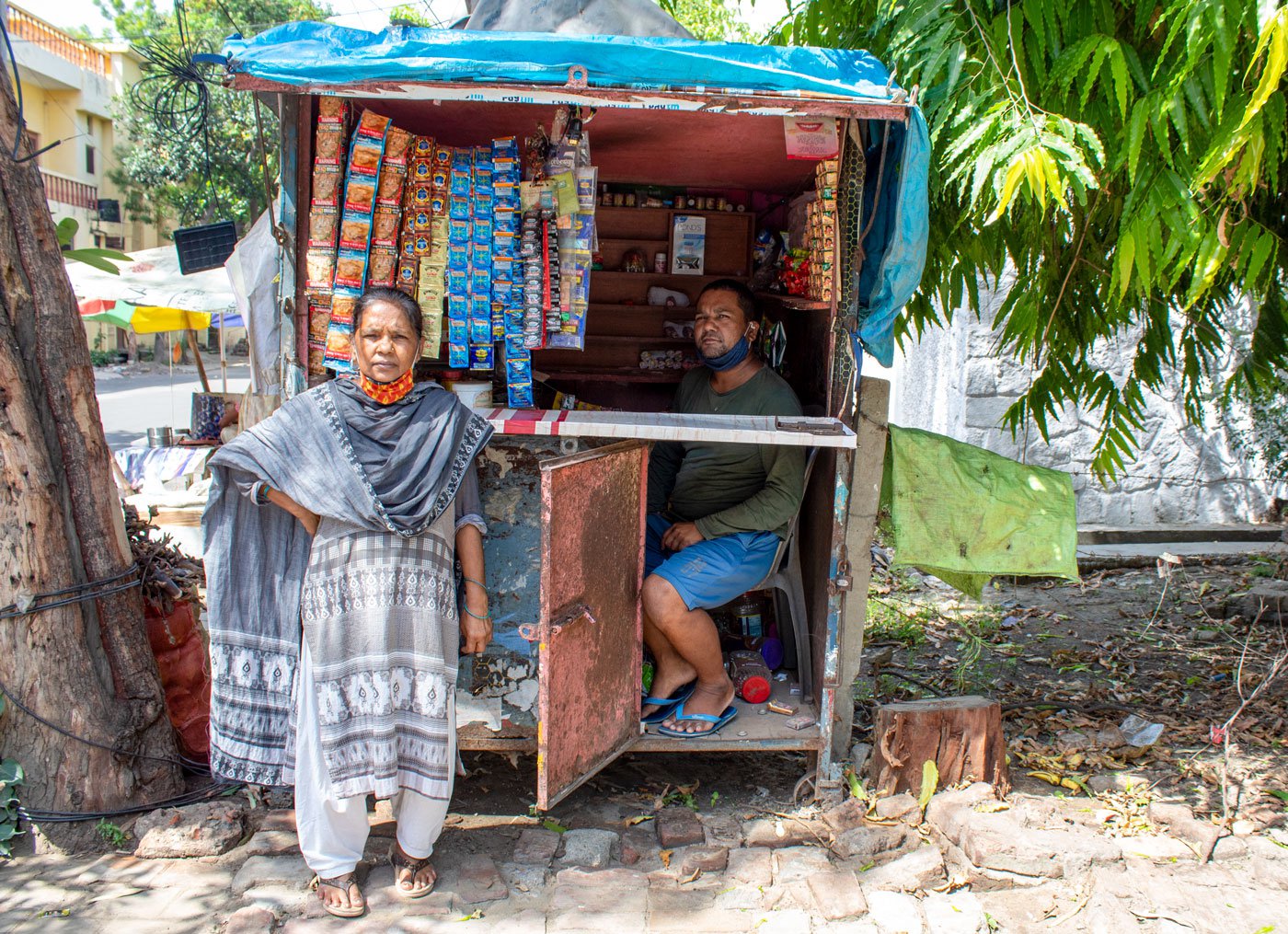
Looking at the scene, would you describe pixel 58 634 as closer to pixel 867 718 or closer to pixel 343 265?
pixel 343 265

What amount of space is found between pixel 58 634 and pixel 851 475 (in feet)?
8.55

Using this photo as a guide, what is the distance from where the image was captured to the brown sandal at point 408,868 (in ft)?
9.64

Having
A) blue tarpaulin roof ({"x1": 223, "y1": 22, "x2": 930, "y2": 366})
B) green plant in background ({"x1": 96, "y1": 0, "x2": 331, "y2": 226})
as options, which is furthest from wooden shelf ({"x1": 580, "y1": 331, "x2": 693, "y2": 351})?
green plant in background ({"x1": 96, "y1": 0, "x2": 331, "y2": 226})

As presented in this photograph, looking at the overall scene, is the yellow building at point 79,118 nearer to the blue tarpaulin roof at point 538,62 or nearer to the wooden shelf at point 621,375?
the wooden shelf at point 621,375

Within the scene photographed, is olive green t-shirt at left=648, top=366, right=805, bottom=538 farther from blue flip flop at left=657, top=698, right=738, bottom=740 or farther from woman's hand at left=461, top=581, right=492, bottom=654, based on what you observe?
woman's hand at left=461, top=581, right=492, bottom=654

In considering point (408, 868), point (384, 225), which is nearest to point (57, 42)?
point (384, 225)

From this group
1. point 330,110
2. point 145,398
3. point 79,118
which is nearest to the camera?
point 330,110

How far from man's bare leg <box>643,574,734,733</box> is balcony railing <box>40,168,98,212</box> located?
2162cm

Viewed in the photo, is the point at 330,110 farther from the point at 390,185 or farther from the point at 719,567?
the point at 719,567

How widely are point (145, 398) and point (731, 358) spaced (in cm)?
1604

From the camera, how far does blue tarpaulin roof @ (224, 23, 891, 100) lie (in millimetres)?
2865

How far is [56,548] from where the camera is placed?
122 inches

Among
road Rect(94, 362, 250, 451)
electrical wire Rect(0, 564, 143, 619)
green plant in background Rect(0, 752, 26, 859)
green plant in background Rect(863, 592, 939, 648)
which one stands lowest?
road Rect(94, 362, 250, 451)

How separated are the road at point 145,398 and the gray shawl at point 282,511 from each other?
7.27m
